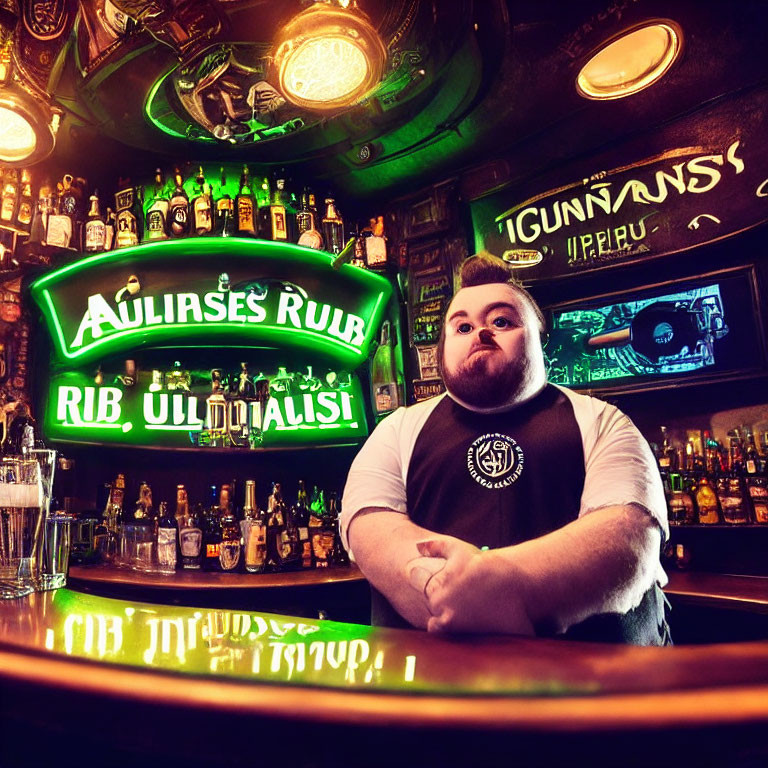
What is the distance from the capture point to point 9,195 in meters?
3.72

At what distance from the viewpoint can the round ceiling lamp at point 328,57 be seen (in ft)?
6.76

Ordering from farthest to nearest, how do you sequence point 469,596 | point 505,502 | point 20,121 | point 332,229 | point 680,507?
point 332,229, point 680,507, point 20,121, point 505,502, point 469,596

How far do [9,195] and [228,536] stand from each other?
Result: 8.94 ft

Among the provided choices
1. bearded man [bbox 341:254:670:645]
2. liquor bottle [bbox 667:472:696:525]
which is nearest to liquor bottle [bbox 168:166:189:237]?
bearded man [bbox 341:254:670:645]

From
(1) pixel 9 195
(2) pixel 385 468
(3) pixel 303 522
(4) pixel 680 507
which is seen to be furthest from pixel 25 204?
(4) pixel 680 507

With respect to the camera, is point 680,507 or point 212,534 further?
point 212,534

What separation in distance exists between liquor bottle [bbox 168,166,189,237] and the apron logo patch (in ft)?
10.2

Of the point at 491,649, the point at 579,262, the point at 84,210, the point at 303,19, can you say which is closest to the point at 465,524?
the point at 491,649

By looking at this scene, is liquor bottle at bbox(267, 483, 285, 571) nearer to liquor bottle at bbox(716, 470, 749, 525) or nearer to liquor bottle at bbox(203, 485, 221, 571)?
liquor bottle at bbox(203, 485, 221, 571)

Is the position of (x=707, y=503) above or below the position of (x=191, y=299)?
below

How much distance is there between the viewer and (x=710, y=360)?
291 centimetres

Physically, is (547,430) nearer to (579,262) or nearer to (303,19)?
(303,19)

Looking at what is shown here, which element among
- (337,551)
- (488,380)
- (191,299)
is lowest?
(337,551)

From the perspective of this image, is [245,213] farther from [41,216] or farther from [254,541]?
[254,541]
